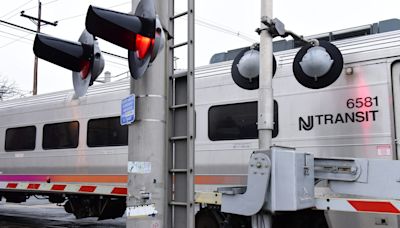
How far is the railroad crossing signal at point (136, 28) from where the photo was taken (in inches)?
128

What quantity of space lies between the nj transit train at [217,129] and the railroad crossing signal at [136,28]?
3.76 m

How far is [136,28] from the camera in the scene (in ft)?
10.8

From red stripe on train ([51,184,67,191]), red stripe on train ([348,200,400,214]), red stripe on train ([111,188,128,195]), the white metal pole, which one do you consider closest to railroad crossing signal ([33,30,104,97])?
the white metal pole

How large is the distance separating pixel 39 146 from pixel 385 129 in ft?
25.7

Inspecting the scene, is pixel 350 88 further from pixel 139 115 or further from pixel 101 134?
pixel 101 134

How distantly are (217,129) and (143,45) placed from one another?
4449 mm

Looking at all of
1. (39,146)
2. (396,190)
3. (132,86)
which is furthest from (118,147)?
(396,190)

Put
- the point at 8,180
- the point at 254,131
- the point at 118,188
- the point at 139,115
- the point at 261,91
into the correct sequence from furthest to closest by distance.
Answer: the point at 8,180 → the point at 118,188 → the point at 254,131 → the point at 261,91 → the point at 139,115

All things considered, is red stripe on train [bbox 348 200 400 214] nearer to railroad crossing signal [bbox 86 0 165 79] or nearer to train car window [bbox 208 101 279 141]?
train car window [bbox 208 101 279 141]

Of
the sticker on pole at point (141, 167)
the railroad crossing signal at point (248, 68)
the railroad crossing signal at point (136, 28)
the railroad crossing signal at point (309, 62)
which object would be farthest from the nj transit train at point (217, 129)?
the railroad crossing signal at point (136, 28)

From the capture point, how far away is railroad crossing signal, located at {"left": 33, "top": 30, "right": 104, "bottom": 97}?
3.93 meters

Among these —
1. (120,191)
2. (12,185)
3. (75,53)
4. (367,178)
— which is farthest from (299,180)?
(12,185)

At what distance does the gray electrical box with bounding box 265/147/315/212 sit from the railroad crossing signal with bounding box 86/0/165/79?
55.3 inches

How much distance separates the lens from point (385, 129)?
5.91 metres
